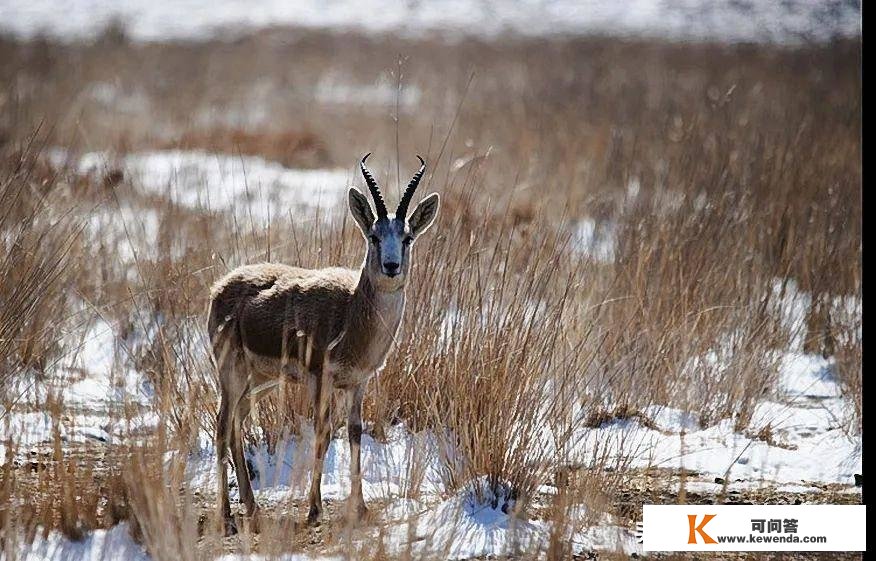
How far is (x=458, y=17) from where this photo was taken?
2288cm

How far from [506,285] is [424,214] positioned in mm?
676

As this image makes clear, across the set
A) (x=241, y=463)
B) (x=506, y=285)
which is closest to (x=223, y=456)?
(x=241, y=463)

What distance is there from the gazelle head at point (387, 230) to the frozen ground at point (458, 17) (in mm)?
9483

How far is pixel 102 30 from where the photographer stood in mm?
18297

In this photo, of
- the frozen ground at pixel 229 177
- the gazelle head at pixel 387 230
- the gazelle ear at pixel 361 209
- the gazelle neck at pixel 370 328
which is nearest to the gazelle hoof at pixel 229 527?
the gazelle neck at pixel 370 328

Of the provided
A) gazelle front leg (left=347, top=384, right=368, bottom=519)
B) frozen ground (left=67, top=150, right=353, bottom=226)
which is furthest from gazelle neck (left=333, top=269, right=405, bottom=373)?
frozen ground (left=67, top=150, right=353, bottom=226)

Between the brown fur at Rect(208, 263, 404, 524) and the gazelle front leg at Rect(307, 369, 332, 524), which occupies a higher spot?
the brown fur at Rect(208, 263, 404, 524)

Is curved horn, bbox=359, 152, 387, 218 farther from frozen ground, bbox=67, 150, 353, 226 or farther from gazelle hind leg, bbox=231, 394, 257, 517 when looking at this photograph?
frozen ground, bbox=67, 150, 353, 226

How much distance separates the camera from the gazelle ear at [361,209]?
4059mm

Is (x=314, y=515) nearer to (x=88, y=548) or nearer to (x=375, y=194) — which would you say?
(x=88, y=548)

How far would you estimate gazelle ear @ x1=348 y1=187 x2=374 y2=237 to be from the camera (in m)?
4.06

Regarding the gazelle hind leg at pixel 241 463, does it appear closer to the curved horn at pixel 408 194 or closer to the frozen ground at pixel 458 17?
the curved horn at pixel 408 194

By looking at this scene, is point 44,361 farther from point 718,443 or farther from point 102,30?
point 102,30

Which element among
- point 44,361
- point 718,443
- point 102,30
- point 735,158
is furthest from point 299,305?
point 102,30
